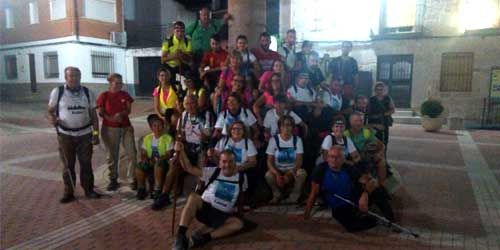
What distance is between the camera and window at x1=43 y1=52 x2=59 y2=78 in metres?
22.0

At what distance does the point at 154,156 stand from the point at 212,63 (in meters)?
2.00

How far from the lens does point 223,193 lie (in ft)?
15.0

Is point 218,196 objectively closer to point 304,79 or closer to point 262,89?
point 262,89

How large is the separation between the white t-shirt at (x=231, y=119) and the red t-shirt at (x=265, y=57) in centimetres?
143

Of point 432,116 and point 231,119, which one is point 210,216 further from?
point 432,116

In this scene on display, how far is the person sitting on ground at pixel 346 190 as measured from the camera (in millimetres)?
4656

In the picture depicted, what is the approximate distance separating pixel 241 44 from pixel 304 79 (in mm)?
1212

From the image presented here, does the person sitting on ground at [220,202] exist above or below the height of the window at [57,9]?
below

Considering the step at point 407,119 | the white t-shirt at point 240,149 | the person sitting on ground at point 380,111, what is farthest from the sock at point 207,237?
the step at point 407,119

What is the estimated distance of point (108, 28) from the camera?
2259 centimetres

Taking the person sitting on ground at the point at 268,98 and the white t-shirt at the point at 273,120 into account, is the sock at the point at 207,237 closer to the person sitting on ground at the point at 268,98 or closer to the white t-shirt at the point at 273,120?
the white t-shirt at the point at 273,120

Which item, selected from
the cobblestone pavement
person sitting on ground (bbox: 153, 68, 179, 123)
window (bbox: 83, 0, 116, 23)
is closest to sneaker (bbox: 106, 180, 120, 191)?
the cobblestone pavement

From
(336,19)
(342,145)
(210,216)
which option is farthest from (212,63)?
(336,19)

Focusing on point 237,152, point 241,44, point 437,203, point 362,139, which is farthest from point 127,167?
point 437,203
